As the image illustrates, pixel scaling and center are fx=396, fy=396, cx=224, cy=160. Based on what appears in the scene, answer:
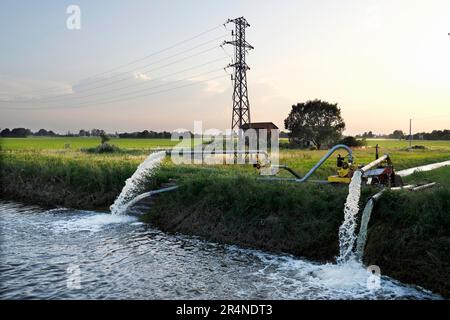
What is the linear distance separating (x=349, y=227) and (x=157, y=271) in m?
5.69

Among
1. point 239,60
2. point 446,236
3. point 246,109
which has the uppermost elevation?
point 239,60

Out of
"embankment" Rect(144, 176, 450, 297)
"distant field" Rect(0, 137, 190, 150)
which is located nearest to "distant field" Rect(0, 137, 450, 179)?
"distant field" Rect(0, 137, 190, 150)

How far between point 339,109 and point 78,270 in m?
65.2

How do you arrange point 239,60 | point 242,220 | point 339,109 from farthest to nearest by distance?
point 339,109 < point 239,60 < point 242,220

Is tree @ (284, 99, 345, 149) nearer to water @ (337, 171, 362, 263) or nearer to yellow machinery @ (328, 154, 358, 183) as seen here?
yellow machinery @ (328, 154, 358, 183)

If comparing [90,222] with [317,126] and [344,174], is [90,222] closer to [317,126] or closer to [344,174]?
[344,174]

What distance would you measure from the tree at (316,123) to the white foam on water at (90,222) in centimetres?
5385

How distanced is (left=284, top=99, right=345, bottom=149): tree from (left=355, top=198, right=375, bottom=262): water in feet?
187

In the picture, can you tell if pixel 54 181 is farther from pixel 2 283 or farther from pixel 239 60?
pixel 239 60

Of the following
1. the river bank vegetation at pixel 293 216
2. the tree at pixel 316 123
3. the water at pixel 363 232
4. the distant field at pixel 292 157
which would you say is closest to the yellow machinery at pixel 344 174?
the river bank vegetation at pixel 293 216

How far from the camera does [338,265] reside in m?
11.1
